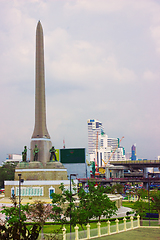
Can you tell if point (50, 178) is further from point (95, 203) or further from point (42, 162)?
point (95, 203)

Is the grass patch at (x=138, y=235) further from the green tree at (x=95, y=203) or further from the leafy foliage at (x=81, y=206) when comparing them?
the green tree at (x=95, y=203)

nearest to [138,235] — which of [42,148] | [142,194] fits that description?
[142,194]

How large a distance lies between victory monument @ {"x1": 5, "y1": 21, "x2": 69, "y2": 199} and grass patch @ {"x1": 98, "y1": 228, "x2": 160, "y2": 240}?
28364 mm

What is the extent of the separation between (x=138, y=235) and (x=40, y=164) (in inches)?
1367

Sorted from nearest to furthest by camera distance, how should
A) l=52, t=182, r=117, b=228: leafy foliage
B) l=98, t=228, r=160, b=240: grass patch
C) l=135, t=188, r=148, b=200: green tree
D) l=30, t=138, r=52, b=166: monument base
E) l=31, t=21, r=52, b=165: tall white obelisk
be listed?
l=98, t=228, r=160, b=240: grass patch
l=52, t=182, r=117, b=228: leafy foliage
l=135, t=188, r=148, b=200: green tree
l=30, t=138, r=52, b=166: monument base
l=31, t=21, r=52, b=165: tall white obelisk

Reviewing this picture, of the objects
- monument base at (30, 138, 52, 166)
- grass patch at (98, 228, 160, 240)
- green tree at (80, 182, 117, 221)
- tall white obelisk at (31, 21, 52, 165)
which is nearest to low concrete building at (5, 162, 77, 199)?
monument base at (30, 138, 52, 166)

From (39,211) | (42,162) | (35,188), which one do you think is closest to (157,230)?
(39,211)

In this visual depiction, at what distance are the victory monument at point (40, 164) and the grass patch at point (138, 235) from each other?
1117 inches

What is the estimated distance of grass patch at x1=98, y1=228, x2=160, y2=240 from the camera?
3034 cm

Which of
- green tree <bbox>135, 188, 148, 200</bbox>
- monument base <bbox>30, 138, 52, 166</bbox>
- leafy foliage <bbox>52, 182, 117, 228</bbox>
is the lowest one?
green tree <bbox>135, 188, 148, 200</bbox>

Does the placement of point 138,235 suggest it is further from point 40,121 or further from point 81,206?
point 40,121

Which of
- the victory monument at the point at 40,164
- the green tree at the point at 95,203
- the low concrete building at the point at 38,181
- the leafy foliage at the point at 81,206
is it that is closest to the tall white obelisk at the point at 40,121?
the victory monument at the point at 40,164

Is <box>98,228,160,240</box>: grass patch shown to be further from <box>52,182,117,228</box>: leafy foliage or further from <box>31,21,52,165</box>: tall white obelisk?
<box>31,21,52,165</box>: tall white obelisk

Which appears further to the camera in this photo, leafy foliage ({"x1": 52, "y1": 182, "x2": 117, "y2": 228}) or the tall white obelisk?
the tall white obelisk
